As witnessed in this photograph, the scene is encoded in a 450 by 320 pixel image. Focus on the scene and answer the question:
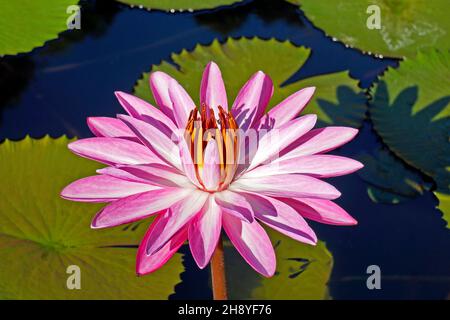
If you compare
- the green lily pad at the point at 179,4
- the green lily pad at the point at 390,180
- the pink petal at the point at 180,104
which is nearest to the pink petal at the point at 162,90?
the pink petal at the point at 180,104

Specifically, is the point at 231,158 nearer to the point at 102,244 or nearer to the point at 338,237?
the point at 102,244

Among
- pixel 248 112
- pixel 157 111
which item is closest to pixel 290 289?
pixel 248 112

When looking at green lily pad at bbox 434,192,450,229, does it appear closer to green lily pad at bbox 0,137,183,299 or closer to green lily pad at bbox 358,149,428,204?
green lily pad at bbox 358,149,428,204

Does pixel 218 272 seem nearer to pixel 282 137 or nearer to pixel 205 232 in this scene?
pixel 205 232

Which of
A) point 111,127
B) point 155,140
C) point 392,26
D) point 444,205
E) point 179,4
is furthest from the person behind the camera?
point 179,4

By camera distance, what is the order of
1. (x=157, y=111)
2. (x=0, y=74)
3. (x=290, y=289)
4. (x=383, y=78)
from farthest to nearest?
(x=0, y=74)
(x=383, y=78)
(x=290, y=289)
(x=157, y=111)

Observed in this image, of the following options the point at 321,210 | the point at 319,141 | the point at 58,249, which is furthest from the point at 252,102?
the point at 58,249
